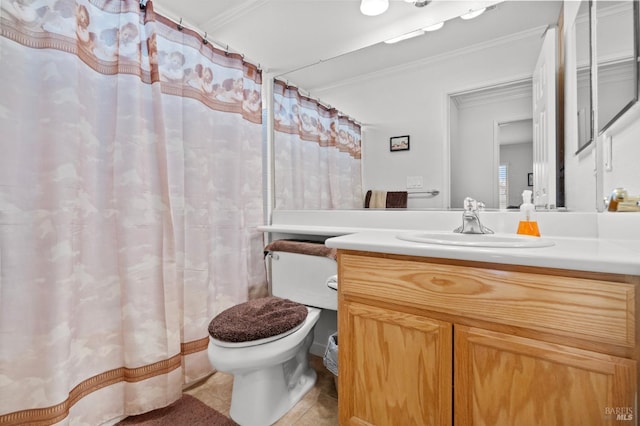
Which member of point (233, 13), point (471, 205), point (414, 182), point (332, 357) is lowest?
point (332, 357)

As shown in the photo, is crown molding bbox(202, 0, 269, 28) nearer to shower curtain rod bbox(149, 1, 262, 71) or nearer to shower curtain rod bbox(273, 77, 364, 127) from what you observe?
shower curtain rod bbox(149, 1, 262, 71)

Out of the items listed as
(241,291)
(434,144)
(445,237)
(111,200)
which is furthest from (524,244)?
(111,200)

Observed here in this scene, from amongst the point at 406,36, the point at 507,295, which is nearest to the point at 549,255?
the point at 507,295

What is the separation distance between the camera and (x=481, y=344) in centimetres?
76

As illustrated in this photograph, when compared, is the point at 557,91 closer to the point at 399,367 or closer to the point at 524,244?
the point at 524,244

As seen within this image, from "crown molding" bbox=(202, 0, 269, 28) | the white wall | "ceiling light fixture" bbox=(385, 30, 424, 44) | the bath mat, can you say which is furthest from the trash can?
"crown molding" bbox=(202, 0, 269, 28)

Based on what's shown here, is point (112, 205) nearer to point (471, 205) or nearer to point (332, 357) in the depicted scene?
A: point (332, 357)

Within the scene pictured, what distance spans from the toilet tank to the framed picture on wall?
2.41ft

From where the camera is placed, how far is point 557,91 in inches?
48.9

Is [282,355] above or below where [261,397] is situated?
above

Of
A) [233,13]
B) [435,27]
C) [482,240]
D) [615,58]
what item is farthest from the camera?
[233,13]

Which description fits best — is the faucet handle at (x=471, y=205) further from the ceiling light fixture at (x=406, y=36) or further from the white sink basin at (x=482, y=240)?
the ceiling light fixture at (x=406, y=36)

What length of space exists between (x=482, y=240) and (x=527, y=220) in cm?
24

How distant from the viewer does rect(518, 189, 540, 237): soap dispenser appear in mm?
1065
